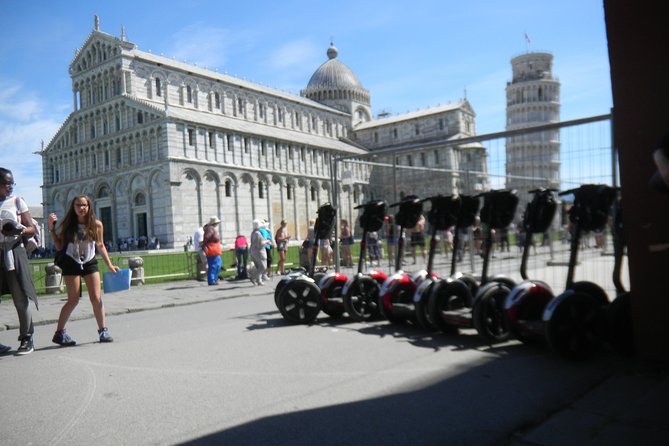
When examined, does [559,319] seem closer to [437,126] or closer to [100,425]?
[100,425]

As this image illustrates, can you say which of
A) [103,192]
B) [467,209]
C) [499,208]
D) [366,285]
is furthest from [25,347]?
[103,192]

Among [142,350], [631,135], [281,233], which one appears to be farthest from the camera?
[281,233]

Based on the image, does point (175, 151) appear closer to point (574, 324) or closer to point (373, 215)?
point (373, 215)

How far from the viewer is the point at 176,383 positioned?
14.9 feet

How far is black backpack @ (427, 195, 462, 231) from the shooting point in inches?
259

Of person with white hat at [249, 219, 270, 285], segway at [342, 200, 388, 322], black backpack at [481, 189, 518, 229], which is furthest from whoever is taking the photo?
person with white hat at [249, 219, 270, 285]

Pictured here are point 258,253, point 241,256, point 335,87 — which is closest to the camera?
point 258,253

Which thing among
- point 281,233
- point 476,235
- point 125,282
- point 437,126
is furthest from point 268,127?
point 476,235

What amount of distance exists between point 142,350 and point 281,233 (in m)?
11.4

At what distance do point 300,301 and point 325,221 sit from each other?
130cm

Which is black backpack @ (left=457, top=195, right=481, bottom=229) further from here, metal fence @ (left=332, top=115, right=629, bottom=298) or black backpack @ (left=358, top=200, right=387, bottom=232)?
black backpack @ (left=358, top=200, right=387, bottom=232)

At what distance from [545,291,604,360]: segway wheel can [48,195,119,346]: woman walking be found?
5010 mm

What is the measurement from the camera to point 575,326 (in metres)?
4.79

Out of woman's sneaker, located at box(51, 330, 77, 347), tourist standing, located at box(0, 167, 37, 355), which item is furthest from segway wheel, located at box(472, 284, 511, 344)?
tourist standing, located at box(0, 167, 37, 355)
